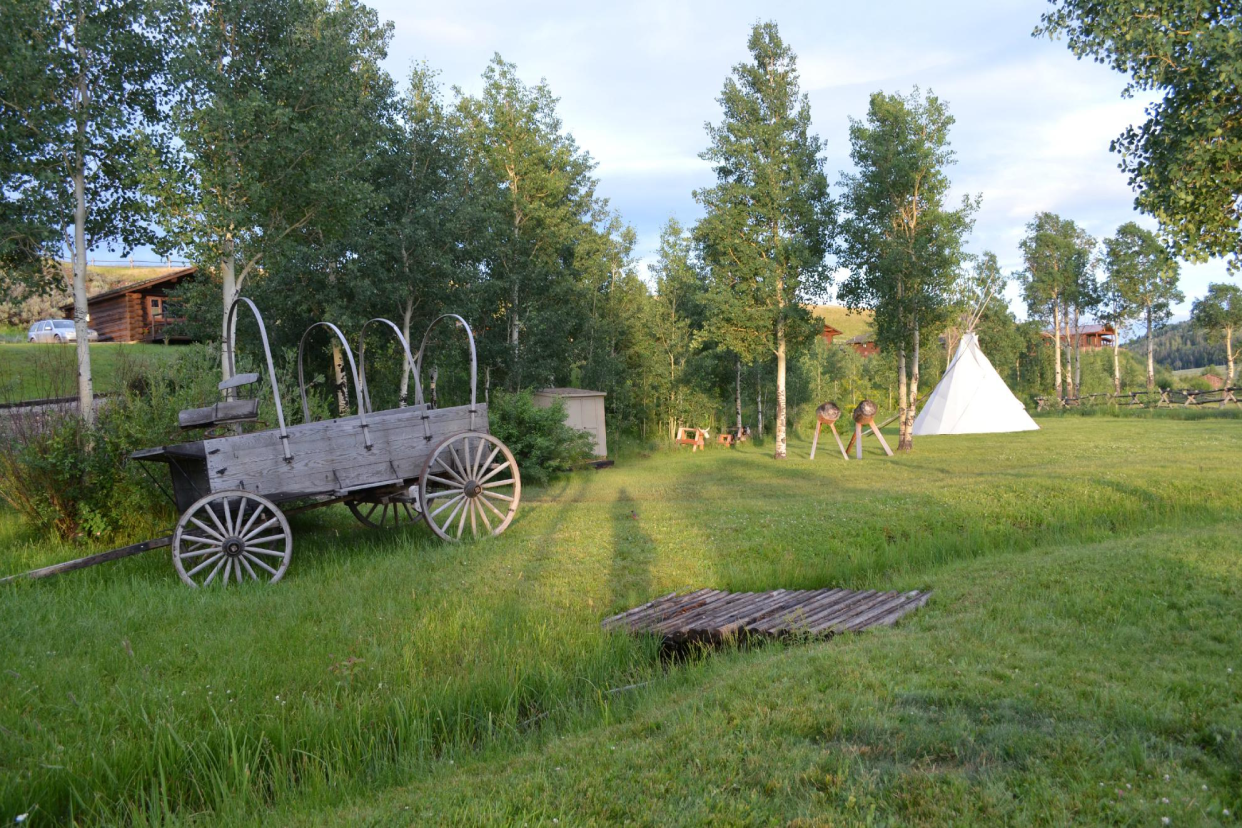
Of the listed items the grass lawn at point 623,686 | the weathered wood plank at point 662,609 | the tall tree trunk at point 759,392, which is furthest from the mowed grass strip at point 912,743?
the tall tree trunk at point 759,392

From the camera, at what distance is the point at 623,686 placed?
5.58 m

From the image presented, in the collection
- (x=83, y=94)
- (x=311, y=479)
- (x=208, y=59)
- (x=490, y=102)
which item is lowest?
(x=311, y=479)

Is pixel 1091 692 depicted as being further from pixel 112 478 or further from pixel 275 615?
pixel 112 478

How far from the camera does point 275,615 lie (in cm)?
675

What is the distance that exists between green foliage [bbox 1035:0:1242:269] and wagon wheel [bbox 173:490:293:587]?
9.70 metres

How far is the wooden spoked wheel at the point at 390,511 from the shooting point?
961cm

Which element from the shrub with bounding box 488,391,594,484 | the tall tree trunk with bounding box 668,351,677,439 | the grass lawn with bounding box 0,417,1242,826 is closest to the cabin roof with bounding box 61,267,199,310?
the tall tree trunk with bounding box 668,351,677,439

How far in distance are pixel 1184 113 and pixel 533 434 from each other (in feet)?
45.9

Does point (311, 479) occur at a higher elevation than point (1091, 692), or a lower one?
higher

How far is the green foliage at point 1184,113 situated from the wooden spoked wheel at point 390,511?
29.2 feet

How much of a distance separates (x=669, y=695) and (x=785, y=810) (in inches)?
73.1

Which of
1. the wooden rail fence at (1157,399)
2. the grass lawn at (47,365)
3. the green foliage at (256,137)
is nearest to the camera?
the green foliage at (256,137)

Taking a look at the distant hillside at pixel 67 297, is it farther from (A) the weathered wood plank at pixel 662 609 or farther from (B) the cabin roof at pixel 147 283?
(A) the weathered wood plank at pixel 662 609

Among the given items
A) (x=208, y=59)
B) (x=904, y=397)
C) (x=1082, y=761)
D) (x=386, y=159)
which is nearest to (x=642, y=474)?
(x=904, y=397)
